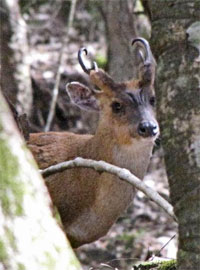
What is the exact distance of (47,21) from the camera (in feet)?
62.0

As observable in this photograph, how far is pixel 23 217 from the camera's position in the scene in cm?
356

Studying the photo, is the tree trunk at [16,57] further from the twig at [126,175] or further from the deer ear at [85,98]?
the twig at [126,175]

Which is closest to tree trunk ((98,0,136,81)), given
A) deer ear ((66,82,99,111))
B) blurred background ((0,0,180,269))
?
blurred background ((0,0,180,269))

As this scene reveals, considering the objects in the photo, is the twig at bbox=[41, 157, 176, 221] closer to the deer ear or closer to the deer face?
the deer face

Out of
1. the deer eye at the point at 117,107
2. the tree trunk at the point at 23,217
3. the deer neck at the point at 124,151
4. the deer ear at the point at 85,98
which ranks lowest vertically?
the tree trunk at the point at 23,217

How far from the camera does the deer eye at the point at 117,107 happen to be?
798 cm

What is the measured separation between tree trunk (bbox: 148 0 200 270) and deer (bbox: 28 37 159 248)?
3.56 meters

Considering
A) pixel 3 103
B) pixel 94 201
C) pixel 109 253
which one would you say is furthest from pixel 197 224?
pixel 109 253

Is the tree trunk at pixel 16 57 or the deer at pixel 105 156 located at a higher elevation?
the tree trunk at pixel 16 57

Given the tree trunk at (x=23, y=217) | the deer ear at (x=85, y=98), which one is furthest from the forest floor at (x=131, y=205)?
the tree trunk at (x=23, y=217)

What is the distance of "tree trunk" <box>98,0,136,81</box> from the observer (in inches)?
429

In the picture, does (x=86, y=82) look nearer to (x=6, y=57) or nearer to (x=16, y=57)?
(x=16, y=57)

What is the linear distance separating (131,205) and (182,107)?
8885 millimetres

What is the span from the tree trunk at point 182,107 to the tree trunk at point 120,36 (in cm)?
685
